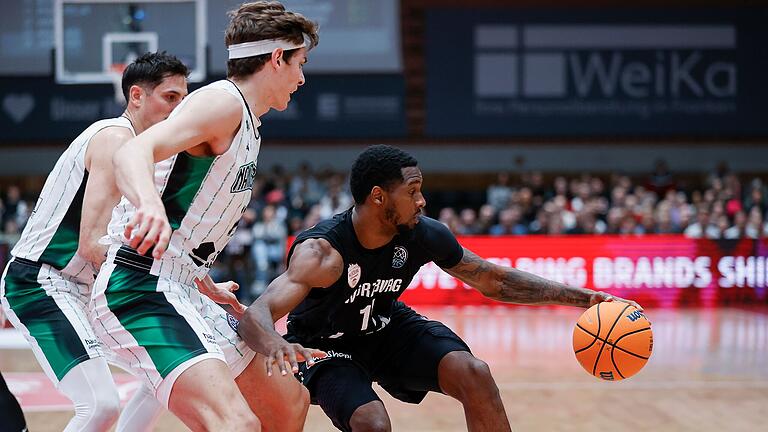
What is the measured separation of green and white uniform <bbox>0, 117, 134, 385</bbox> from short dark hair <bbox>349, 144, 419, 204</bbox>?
3.27 feet

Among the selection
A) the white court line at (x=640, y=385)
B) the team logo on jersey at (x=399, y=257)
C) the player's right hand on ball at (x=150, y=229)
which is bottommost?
the white court line at (x=640, y=385)

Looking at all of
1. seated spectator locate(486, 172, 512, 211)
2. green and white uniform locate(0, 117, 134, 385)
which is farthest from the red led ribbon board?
green and white uniform locate(0, 117, 134, 385)

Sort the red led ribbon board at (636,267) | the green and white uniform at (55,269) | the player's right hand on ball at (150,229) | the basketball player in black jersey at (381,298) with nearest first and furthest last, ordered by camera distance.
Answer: the player's right hand on ball at (150,229) → the green and white uniform at (55,269) → the basketball player in black jersey at (381,298) → the red led ribbon board at (636,267)

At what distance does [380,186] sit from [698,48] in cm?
1567

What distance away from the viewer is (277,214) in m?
15.1

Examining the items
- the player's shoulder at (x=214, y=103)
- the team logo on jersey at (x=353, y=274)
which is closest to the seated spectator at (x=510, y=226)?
the team logo on jersey at (x=353, y=274)

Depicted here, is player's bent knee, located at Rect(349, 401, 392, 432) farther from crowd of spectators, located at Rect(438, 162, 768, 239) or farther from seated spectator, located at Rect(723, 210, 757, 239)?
seated spectator, located at Rect(723, 210, 757, 239)

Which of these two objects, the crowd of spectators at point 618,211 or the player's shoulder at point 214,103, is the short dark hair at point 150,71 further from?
the crowd of spectators at point 618,211

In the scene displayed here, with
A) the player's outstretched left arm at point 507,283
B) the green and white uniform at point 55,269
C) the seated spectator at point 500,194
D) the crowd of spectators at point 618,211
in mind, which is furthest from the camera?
the seated spectator at point 500,194

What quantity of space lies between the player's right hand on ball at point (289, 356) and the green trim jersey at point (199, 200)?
0.44 m

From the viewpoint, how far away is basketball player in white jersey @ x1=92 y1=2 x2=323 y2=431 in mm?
3170

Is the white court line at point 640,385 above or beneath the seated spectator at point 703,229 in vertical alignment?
beneath

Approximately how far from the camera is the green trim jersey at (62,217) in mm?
4059

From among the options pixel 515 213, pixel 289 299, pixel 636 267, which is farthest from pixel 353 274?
pixel 515 213
